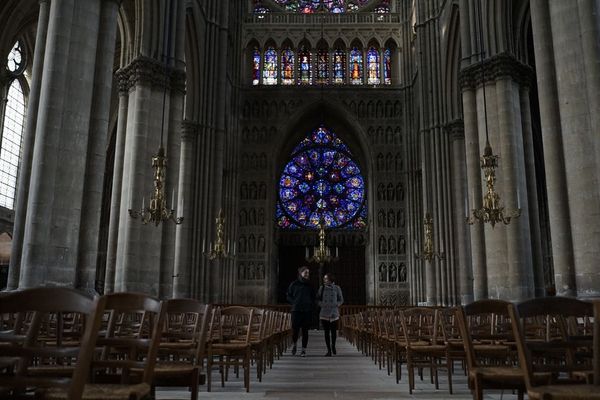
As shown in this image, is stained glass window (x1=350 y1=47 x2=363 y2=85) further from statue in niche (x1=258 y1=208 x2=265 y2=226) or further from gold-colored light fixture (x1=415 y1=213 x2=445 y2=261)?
gold-colored light fixture (x1=415 y1=213 x2=445 y2=261)

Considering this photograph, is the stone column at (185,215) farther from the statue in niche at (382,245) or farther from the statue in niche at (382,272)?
the statue in niche at (382,245)

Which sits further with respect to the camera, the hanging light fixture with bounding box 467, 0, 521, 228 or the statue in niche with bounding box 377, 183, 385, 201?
the statue in niche with bounding box 377, 183, 385, 201

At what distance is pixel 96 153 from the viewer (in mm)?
12984

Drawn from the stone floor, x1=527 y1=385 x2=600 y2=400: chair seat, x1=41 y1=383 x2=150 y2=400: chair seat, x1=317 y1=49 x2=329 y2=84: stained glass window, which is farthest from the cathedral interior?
x1=41 y1=383 x2=150 y2=400: chair seat

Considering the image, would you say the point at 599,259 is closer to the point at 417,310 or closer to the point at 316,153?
the point at 417,310

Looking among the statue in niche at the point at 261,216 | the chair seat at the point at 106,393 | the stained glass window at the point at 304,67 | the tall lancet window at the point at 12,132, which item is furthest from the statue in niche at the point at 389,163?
the chair seat at the point at 106,393

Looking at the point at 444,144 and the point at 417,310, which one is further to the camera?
the point at 444,144

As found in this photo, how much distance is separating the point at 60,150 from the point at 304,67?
24431mm

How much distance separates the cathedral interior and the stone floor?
490 cm

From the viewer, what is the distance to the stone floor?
20.0ft

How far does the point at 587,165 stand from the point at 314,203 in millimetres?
24449

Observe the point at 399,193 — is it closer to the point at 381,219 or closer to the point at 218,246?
the point at 381,219

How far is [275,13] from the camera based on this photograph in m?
34.4

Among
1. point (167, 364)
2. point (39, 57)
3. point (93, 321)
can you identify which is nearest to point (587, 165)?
point (167, 364)
